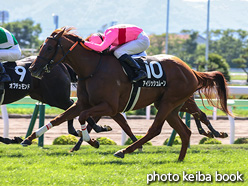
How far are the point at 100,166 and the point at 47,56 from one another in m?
1.44

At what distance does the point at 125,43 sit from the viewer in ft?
20.1

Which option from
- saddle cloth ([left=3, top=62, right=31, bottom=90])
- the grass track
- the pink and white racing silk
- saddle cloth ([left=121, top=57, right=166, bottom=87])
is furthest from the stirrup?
saddle cloth ([left=3, top=62, right=31, bottom=90])

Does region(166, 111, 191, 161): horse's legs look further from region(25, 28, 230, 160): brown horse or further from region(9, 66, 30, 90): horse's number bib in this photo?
region(9, 66, 30, 90): horse's number bib

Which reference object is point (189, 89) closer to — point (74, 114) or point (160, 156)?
point (160, 156)

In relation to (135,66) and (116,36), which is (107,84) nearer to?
(135,66)

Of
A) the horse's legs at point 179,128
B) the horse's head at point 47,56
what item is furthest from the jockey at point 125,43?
the horse's legs at point 179,128

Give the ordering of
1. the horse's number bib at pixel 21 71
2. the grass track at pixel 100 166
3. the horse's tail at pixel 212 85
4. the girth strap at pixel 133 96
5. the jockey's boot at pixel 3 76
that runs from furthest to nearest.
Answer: the horse's number bib at pixel 21 71 < the horse's tail at pixel 212 85 < the jockey's boot at pixel 3 76 < the girth strap at pixel 133 96 < the grass track at pixel 100 166

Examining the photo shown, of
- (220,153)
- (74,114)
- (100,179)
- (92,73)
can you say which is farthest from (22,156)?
(220,153)

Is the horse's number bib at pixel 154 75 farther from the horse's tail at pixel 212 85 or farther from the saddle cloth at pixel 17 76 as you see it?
the saddle cloth at pixel 17 76

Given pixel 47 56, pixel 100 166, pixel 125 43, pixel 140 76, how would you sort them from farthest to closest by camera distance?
1. pixel 125 43
2. pixel 140 76
3. pixel 47 56
4. pixel 100 166

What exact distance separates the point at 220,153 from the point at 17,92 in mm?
3036

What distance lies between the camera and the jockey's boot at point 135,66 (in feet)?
19.4

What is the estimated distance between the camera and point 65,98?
23.6ft

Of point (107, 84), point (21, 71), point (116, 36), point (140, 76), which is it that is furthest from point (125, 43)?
point (21, 71)
